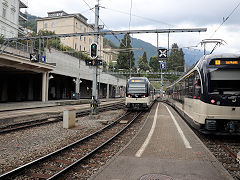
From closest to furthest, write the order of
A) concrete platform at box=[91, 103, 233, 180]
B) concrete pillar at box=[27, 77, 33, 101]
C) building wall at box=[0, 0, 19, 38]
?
concrete platform at box=[91, 103, 233, 180] → building wall at box=[0, 0, 19, 38] → concrete pillar at box=[27, 77, 33, 101]

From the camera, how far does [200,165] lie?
203 inches

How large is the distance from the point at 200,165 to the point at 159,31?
11.7 metres

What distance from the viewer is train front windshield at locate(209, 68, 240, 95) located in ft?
24.8

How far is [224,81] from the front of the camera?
767 cm

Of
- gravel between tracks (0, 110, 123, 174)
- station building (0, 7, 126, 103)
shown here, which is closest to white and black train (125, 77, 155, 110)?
station building (0, 7, 126, 103)

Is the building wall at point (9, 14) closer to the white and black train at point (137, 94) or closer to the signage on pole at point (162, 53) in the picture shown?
the white and black train at point (137, 94)

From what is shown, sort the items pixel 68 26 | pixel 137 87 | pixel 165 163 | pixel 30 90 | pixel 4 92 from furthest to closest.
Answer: pixel 68 26, pixel 30 90, pixel 4 92, pixel 137 87, pixel 165 163

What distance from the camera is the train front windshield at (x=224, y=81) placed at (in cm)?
756

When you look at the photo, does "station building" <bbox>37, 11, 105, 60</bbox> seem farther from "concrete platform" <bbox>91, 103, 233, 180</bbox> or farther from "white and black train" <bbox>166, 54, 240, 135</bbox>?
"concrete platform" <bbox>91, 103, 233, 180</bbox>

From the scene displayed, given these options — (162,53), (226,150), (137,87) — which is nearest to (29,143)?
(226,150)

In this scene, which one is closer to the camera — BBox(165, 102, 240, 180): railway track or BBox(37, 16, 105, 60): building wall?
BBox(165, 102, 240, 180): railway track

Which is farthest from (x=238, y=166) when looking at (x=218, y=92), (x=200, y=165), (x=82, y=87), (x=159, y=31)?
(x=82, y=87)

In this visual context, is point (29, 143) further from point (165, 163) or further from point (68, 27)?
point (68, 27)

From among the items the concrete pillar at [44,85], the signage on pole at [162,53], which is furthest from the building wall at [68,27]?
the signage on pole at [162,53]
